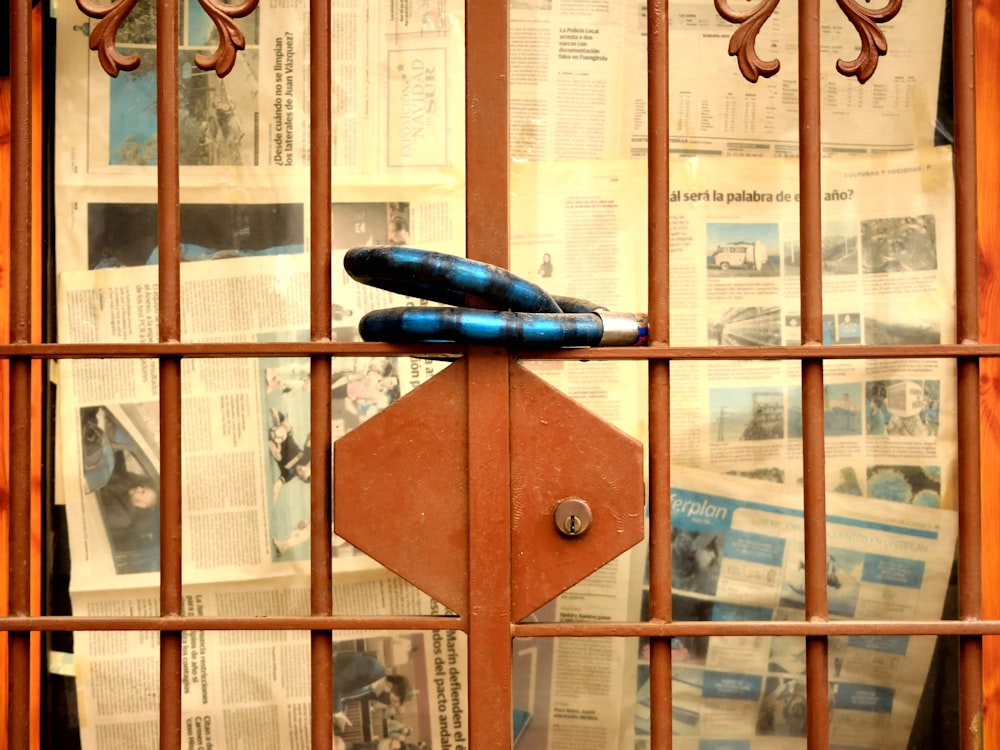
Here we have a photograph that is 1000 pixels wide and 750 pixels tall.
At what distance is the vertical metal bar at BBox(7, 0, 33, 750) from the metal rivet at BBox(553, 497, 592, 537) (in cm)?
38

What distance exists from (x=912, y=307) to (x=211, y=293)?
0.79 meters

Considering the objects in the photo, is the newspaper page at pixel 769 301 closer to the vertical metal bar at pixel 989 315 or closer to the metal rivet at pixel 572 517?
the vertical metal bar at pixel 989 315

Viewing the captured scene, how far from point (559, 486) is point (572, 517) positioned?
0.02 m

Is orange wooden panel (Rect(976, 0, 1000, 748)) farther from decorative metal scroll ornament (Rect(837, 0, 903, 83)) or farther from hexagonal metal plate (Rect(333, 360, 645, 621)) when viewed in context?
hexagonal metal plate (Rect(333, 360, 645, 621))

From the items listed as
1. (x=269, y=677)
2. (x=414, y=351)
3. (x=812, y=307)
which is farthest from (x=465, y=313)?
(x=269, y=677)

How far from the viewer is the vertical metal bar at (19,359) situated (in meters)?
0.60

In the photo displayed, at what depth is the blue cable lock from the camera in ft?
1.86

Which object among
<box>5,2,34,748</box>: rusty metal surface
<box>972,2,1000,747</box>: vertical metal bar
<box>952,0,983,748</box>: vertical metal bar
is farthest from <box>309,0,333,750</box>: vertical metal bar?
<box>972,2,1000,747</box>: vertical metal bar

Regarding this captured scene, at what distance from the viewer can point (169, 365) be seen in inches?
23.5

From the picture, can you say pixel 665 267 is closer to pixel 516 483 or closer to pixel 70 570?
pixel 516 483

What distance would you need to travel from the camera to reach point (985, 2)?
953 mm

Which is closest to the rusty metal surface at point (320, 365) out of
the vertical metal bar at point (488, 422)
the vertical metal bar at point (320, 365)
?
the vertical metal bar at point (320, 365)

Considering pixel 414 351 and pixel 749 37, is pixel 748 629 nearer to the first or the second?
pixel 414 351

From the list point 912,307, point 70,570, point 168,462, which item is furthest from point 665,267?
point 70,570
